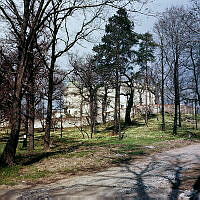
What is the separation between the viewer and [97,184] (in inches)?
313

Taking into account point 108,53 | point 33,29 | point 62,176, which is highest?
point 108,53

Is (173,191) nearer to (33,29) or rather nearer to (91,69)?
(33,29)

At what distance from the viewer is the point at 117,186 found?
761 cm

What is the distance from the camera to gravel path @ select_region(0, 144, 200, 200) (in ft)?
22.0

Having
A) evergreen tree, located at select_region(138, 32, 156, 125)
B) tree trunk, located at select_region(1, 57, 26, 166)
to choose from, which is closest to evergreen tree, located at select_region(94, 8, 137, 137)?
evergreen tree, located at select_region(138, 32, 156, 125)

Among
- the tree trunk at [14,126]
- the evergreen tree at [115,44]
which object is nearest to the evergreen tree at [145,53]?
the evergreen tree at [115,44]

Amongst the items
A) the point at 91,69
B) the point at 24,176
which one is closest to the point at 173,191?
the point at 24,176

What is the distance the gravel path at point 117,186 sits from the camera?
6.70 m

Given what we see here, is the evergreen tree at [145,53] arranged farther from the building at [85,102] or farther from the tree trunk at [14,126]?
the tree trunk at [14,126]

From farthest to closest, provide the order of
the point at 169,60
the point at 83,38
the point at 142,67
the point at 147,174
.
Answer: the point at 142,67 → the point at 169,60 → the point at 83,38 → the point at 147,174

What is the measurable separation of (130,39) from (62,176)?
1097 inches

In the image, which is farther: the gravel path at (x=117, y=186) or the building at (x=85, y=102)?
the building at (x=85, y=102)

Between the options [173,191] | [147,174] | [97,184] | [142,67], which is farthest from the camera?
[142,67]

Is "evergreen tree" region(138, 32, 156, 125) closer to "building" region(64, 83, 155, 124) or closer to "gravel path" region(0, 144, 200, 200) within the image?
"building" region(64, 83, 155, 124)
